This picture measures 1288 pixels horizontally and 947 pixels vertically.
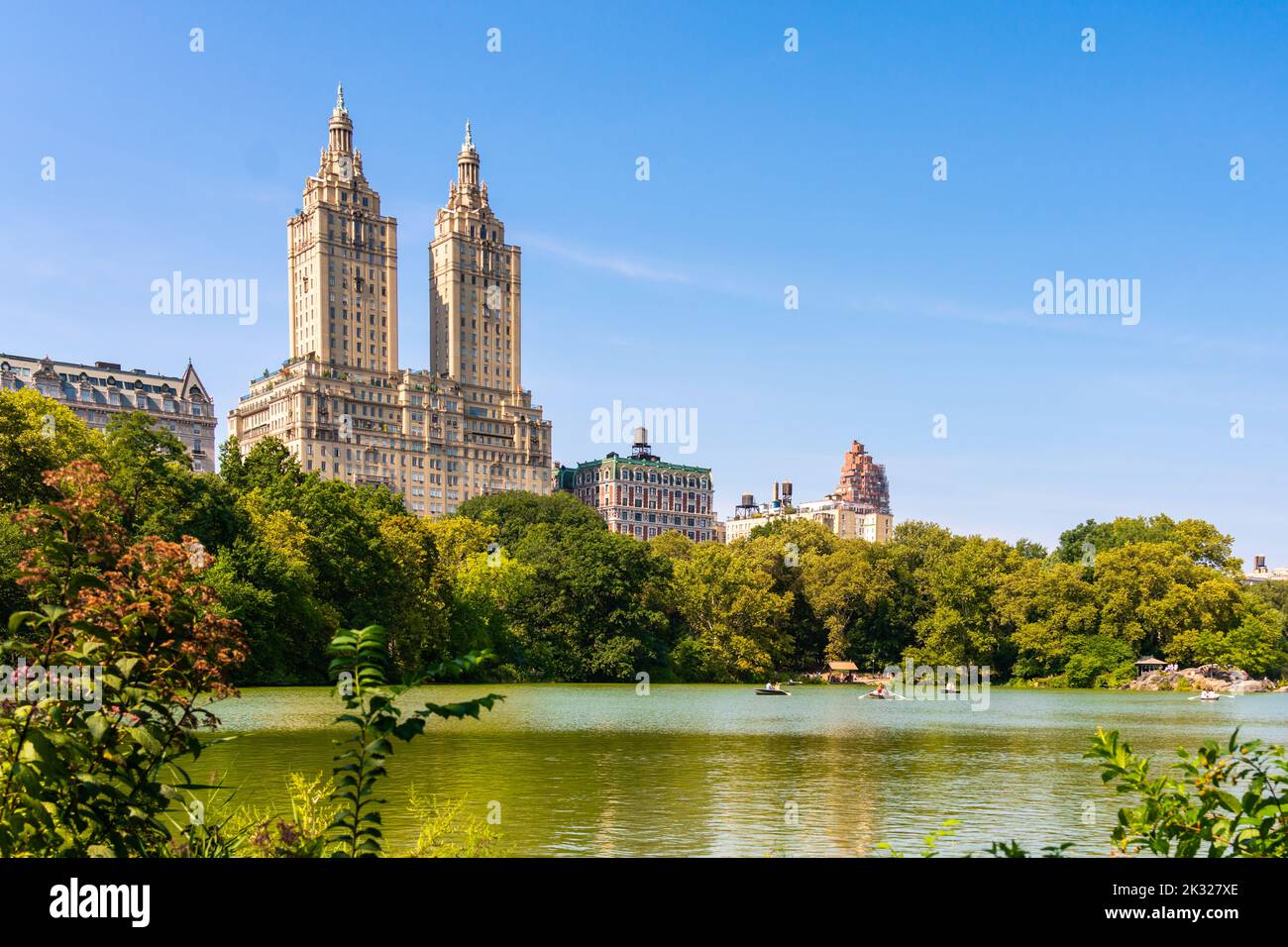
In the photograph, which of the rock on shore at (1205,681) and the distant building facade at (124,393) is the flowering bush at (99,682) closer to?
the rock on shore at (1205,681)

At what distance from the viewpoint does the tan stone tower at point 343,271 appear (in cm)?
18112

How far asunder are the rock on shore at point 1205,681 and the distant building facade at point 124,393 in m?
110

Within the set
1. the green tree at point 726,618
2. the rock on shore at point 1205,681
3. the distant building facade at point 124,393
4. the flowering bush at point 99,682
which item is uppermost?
the distant building facade at point 124,393

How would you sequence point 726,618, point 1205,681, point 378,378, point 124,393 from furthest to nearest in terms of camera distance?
point 378,378 < point 124,393 < point 726,618 < point 1205,681

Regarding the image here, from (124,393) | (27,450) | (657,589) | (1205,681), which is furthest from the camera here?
(124,393)

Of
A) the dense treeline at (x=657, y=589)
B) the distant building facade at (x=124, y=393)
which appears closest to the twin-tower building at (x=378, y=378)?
the distant building facade at (x=124, y=393)

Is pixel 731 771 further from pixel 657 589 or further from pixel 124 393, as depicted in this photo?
pixel 124 393

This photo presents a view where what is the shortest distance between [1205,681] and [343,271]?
449 ft

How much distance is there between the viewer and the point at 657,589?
93625 mm

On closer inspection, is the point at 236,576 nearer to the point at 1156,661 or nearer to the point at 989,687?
the point at 989,687

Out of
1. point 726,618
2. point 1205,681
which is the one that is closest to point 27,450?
point 726,618
